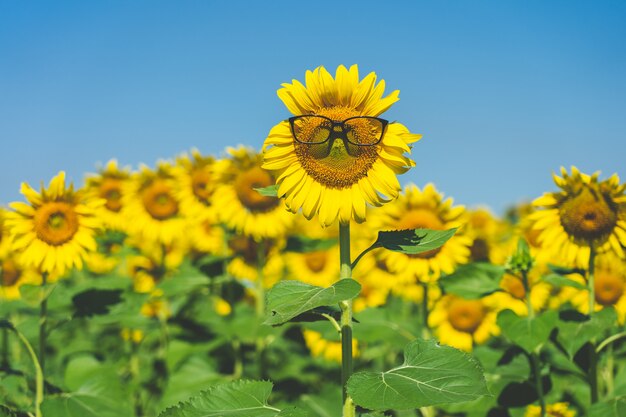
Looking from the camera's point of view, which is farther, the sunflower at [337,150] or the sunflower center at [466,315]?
the sunflower center at [466,315]

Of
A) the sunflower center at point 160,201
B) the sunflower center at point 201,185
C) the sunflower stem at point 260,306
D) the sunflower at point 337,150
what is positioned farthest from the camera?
the sunflower center at point 160,201

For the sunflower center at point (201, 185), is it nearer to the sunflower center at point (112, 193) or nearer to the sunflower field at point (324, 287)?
the sunflower field at point (324, 287)

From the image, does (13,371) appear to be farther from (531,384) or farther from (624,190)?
(624,190)

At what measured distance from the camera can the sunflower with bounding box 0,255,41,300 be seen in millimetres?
6107

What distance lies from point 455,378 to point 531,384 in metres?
1.80

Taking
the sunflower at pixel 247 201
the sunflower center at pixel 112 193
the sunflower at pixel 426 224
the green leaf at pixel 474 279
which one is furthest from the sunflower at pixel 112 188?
the green leaf at pixel 474 279

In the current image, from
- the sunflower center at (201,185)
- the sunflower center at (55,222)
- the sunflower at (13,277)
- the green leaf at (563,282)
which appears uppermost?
the sunflower center at (201,185)

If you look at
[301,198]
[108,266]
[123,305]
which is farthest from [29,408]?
[108,266]

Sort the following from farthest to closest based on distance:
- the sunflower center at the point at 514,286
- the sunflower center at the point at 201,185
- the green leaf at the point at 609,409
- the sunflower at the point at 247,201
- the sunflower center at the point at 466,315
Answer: the sunflower center at the point at 201,185 < the sunflower center at the point at 466,315 < the sunflower center at the point at 514,286 < the sunflower at the point at 247,201 < the green leaf at the point at 609,409

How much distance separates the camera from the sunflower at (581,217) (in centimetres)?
360

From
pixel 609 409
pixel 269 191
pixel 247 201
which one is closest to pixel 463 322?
pixel 247 201

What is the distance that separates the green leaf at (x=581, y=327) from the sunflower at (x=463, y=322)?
2113mm

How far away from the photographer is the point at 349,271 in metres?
2.26

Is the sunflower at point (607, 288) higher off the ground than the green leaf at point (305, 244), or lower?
lower
